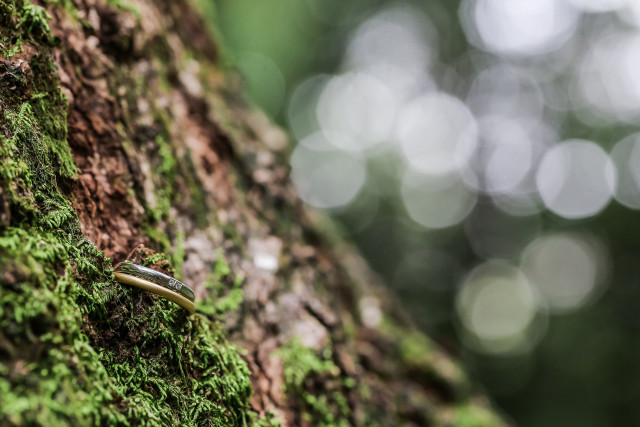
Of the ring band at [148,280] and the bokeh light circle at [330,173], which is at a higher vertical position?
the ring band at [148,280]

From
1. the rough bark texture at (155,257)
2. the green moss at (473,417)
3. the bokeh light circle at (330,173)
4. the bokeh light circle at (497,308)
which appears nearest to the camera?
the rough bark texture at (155,257)

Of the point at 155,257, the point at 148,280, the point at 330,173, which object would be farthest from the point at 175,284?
the point at 330,173

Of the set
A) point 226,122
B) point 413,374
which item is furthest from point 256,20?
point 413,374

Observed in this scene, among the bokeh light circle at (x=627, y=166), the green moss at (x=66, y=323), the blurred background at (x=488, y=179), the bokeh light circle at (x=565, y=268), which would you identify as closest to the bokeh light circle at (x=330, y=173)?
the blurred background at (x=488, y=179)

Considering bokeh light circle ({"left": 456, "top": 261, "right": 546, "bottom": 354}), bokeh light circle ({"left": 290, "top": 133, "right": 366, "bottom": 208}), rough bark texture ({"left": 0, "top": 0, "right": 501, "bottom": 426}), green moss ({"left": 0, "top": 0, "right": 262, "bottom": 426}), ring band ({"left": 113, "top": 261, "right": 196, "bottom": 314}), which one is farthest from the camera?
bokeh light circle ({"left": 456, "top": 261, "right": 546, "bottom": 354})

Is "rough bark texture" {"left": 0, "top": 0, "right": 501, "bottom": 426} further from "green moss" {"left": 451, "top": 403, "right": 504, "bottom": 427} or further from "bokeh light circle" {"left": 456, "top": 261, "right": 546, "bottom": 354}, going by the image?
"bokeh light circle" {"left": 456, "top": 261, "right": 546, "bottom": 354}

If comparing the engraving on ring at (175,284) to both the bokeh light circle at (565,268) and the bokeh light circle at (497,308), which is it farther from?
the bokeh light circle at (497,308)

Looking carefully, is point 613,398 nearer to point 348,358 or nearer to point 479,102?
point 479,102

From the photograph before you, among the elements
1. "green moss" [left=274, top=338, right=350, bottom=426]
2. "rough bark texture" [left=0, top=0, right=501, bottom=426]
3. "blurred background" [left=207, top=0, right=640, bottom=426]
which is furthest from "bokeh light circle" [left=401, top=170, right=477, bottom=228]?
"green moss" [left=274, top=338, right=350, bottom=426]
